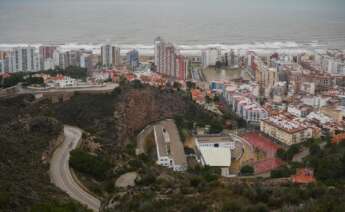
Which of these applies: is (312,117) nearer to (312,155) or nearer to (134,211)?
(312,155)

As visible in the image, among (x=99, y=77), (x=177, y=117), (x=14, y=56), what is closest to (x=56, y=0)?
(x=14, y=56)

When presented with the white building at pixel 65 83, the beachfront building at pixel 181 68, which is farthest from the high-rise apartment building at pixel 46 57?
the white building at pixel 65 83

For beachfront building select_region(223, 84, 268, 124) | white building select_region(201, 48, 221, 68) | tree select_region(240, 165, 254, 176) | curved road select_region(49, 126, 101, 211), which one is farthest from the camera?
white building select_region(201, 48, 221, 68)

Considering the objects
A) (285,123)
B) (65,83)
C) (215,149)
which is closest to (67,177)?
(215,149)

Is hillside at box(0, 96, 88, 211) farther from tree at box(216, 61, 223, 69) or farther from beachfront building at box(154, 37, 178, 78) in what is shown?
tree at box(216, 61, 223, 69)

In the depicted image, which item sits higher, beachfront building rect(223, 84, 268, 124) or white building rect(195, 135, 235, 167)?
beachfront building rect(223, 84, 268, 124)

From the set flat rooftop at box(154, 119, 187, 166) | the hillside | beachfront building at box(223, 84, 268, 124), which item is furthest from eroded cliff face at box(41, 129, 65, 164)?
beachfront building at box(223, 84, 268, 124)
